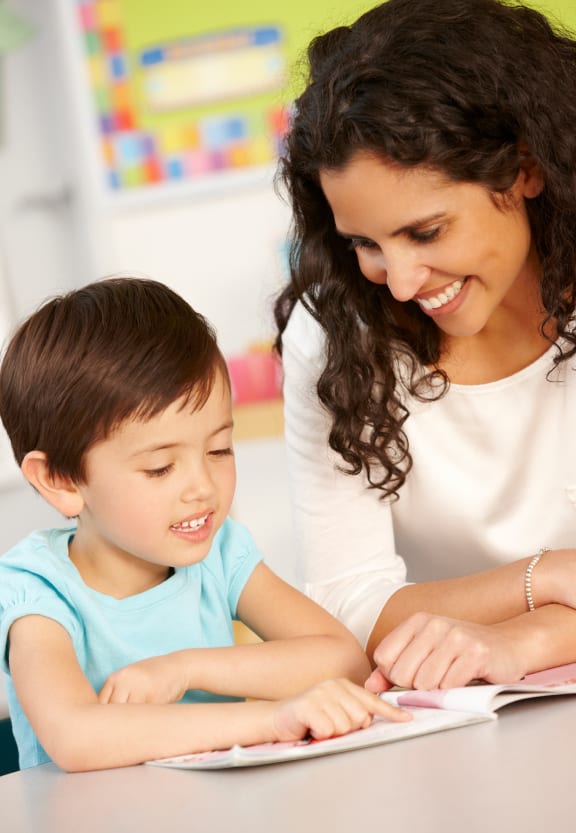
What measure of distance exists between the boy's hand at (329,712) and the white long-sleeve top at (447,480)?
1.61 ft

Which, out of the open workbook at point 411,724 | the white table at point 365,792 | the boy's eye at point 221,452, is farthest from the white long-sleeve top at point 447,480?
the white table at point 365,792

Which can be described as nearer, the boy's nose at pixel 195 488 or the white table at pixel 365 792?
the white table at pixel 365 792

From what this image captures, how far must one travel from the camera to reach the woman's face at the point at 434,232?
3.89 feet

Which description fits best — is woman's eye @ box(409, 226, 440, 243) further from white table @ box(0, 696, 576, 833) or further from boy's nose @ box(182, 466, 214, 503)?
white table @ box(0, 696, 576, 833)

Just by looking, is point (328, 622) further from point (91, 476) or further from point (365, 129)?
point (365, 129)

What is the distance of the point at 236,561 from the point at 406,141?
0.49 meters

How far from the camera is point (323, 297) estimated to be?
1402mm

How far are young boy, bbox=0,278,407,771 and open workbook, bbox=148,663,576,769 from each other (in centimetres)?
14

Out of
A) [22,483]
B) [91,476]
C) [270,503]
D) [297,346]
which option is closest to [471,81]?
[297,346]

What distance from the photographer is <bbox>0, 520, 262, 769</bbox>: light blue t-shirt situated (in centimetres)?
106

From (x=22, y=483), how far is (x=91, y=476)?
280 cm

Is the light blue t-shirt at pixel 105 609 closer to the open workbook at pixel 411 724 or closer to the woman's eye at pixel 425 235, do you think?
the open workbook at pixel 411 724

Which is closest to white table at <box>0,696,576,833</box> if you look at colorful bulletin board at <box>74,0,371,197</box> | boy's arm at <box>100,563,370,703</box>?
boy's arm at <box>100,563,370,703</box>

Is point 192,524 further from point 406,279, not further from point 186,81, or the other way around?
point 186,81
